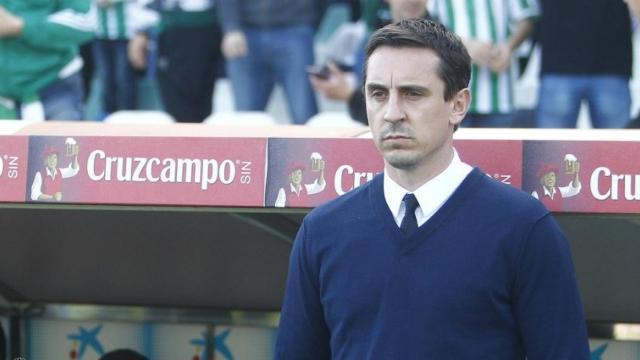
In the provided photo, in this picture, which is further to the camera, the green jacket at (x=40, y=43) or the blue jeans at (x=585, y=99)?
the green jacket at (x=40, y=43)

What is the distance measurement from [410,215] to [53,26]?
4.57 metres

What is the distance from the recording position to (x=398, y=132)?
265 cm

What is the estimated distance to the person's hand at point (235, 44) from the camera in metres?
6.59

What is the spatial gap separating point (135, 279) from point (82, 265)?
18 centimetres

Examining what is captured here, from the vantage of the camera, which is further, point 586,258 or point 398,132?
point 586,258

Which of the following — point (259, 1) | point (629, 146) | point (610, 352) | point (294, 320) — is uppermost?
point (259, 1)

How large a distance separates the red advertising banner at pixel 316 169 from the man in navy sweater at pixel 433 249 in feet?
1.35

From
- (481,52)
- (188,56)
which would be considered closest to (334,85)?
(481,52)

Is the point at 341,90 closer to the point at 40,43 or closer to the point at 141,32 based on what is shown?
the point at 141,32

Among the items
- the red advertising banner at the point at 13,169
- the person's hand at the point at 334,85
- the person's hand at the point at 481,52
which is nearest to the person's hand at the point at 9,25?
the person's hand at the point at 334,85

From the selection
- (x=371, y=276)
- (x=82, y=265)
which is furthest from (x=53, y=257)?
(x=371, y=276)

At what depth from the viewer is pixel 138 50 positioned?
7.09 metres

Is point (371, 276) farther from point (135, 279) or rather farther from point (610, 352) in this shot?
point (135, 279)

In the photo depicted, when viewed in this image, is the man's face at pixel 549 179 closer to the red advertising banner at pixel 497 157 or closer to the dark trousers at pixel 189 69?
the red advertising banner at pixel 497 157
